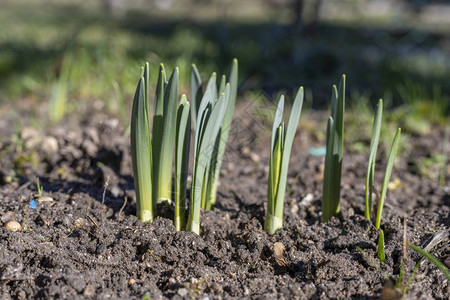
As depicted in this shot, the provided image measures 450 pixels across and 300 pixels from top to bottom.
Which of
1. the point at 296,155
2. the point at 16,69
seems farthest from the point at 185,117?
the point at 16,69

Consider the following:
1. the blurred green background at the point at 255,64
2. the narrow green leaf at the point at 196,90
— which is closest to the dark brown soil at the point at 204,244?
the narrow green leaf at the point at 196,90

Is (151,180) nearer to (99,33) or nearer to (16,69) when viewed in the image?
(16,69)

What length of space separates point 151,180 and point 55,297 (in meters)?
0.49

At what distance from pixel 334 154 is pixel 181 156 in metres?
0.53

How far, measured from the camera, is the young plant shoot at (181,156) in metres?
1.42

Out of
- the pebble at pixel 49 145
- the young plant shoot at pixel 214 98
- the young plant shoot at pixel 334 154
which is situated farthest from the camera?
the pebble at pixel 49 145

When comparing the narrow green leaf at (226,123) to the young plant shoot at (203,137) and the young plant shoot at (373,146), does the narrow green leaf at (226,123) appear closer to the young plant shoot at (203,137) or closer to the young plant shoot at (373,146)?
the young plant shoot at (203,137)

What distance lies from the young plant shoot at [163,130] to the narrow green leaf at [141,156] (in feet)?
0.10

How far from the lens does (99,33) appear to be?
718 cm

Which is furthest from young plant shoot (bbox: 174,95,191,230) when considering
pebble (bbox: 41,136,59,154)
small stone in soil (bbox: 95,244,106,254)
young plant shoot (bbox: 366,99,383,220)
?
pebble (bbox: 41,136,59,154)

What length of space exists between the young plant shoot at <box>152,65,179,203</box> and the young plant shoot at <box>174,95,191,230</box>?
1.2 inches

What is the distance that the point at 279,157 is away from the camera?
1495 mm

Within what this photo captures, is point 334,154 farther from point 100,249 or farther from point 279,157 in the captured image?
point 100,249

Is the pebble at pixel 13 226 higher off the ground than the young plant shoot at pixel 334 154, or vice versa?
the young plant shoot at pixel 334 154
